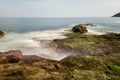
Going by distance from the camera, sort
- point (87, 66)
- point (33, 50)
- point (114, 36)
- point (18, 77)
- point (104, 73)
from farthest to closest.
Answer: point (114, 36) < point (33, 50) < point (87, 66) < point (104, 73) < point (18, 77)

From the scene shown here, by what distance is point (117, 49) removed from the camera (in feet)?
115

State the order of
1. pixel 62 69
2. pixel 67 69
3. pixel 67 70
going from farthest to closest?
pixel 62 69, pixel 67 69, pixel 67 70

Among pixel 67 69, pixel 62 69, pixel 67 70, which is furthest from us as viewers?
pixel 62 69

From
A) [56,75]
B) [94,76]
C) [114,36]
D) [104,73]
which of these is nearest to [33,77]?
[56,75]

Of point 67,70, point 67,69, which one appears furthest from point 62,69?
point 67,70

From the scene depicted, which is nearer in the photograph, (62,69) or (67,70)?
(67,70)

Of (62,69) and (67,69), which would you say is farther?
(62,69)

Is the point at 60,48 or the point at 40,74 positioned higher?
the point at 40,74

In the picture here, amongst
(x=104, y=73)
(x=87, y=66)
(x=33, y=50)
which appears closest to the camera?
(x=104, y=73)

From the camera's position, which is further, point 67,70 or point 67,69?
point 67,69

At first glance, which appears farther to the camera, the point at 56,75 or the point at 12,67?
the point at 12,67

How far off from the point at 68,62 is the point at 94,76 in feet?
12.7

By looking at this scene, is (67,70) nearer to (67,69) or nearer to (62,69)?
(67,69)

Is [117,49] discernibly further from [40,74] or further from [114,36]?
[40,74]
